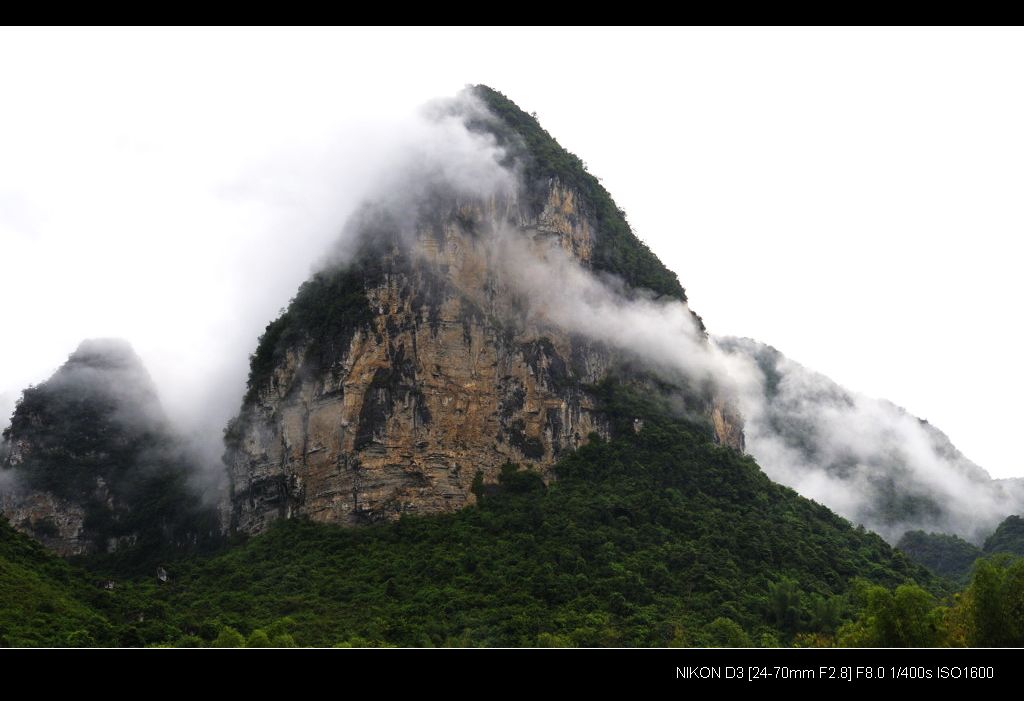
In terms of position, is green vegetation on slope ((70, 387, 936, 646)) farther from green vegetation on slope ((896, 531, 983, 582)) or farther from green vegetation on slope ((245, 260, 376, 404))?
green vegetation on slope ((896, 531, 983, 582))

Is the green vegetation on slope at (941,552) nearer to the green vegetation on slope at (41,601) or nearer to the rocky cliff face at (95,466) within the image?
the rocky cliff face at (95,466)

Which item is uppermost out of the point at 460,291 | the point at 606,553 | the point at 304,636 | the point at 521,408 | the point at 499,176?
the point at 499,176

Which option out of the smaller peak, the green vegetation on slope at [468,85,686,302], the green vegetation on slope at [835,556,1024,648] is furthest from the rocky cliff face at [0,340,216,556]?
the green vegetation on slope at [835,556,1024,648]

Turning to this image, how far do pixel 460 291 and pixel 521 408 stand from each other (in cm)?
919

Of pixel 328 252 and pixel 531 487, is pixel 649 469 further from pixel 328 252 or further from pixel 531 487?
pixel 328 252

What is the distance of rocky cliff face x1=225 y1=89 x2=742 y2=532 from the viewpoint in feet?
220

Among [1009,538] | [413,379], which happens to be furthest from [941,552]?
[413,379]

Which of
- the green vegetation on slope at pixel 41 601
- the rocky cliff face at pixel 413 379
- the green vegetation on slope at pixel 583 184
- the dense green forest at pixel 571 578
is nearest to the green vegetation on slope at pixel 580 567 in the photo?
the dense green forest at pixel 571 578

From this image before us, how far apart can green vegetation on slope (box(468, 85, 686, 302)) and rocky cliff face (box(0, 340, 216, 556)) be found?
35.8m

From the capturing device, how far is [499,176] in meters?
77.8

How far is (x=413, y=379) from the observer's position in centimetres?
6894

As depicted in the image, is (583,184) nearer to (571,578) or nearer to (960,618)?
(571,578)

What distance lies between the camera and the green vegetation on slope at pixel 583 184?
8062cm
